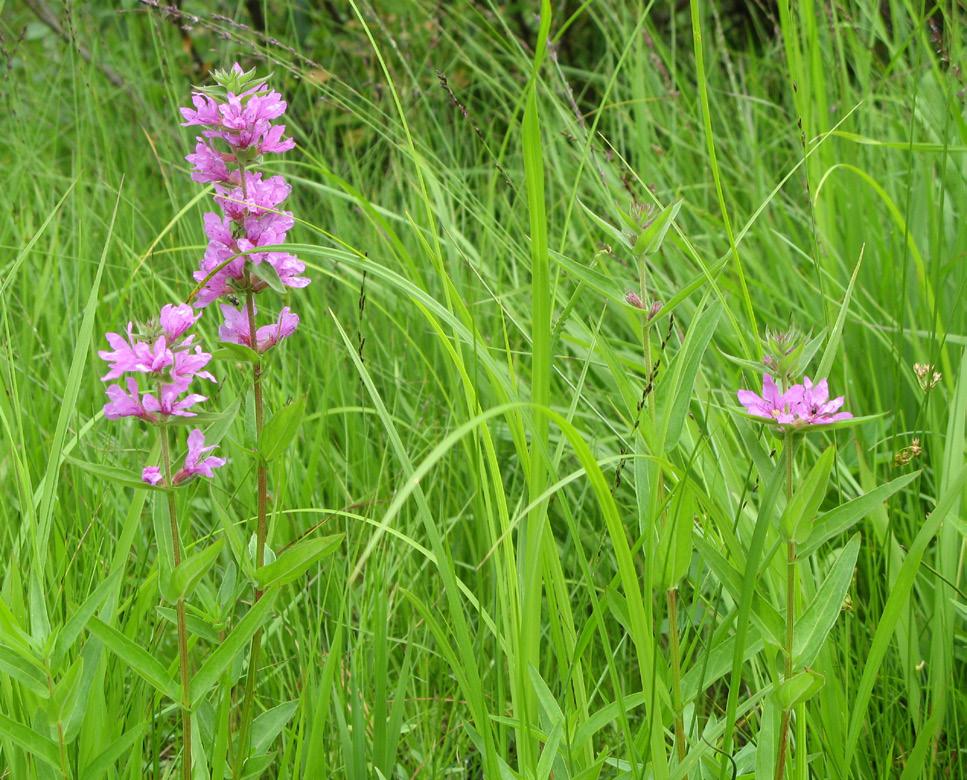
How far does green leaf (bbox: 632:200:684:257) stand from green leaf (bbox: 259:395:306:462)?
0.39 m

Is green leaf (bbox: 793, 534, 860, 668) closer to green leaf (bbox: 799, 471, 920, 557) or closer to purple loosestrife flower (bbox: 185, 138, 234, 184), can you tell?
green leaf (bbox: 799, 471, 920, 557)

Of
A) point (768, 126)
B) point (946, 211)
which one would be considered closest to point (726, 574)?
point (946, 211)

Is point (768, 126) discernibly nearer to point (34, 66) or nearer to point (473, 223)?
point (473, 223)

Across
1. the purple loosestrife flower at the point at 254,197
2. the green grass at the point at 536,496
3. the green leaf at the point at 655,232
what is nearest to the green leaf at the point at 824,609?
the green grass at the point at 536,496

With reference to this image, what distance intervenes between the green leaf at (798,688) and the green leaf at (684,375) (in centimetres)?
25

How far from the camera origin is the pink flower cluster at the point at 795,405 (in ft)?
3.37

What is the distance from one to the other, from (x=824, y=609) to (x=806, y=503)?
0.42 feet

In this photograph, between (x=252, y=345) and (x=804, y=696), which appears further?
(x=252, y=345)

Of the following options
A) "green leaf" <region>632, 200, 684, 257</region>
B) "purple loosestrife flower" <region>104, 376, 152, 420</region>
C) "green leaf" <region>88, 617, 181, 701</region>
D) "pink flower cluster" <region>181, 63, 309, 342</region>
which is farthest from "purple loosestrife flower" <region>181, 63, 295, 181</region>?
"green leaf" <region>88, 617, 181, 701</region>

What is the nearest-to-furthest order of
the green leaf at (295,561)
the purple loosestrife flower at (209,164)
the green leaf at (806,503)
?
the green leaf at (806,503)
the green leaf at (295,561)
the purple loosestrife flower at (209,164)

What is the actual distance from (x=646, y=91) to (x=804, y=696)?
104 inches

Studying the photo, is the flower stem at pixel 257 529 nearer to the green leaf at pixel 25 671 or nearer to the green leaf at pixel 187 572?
the green leaf at pixel 187 572

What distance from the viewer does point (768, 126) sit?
12.0 feet

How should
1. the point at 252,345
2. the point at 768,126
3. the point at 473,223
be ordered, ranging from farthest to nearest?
the point at 768,126
the point at 473,223
the point at 252,345
